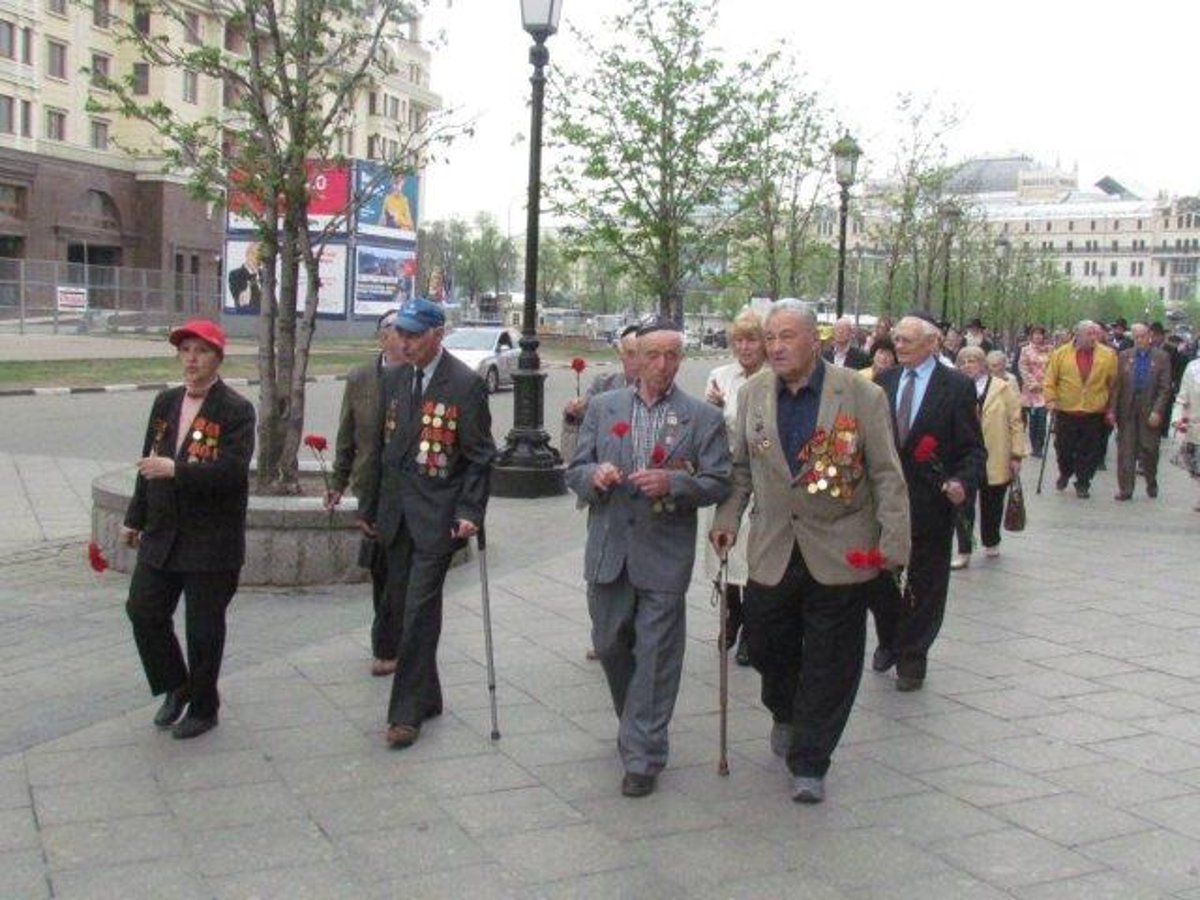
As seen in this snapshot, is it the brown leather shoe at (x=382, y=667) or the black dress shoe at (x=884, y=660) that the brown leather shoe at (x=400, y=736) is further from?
the black dress shoe at (x=884, y=660)

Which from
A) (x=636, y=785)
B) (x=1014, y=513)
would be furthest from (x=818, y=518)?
(x=1014, y=513)

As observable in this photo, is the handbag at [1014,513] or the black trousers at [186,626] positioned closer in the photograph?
the black trousers at [186,626]

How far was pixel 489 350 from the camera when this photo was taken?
31.7m

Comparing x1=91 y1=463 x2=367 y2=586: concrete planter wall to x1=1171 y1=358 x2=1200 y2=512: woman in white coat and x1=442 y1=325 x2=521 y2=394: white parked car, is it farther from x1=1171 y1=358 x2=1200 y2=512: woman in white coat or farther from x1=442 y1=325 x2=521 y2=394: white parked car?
x1=442 y1=325 x2=521 y2=394: white parked car

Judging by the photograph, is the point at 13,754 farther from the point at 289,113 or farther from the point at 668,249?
the point at 668,249

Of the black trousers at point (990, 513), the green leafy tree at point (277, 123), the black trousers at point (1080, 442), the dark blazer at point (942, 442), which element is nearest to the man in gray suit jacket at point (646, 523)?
the dark blazer at point (942, 442)

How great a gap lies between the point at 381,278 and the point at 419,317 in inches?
1716


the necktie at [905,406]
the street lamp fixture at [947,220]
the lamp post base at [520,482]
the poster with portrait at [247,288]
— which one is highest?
the street lamp fixture at [947,220]

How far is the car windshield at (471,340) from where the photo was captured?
31.6 metres

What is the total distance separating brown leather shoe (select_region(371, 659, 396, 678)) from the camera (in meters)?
6.56

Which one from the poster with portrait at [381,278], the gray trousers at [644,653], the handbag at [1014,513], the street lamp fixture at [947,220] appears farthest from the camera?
the poster with portrait at [381,278]

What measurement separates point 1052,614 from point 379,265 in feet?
136

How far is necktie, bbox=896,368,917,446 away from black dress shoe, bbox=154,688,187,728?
3578mm

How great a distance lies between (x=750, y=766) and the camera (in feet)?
17.6
